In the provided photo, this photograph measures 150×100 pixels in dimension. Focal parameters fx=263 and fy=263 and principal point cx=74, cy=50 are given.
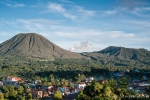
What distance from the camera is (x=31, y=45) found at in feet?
587

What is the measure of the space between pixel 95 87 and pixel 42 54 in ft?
468

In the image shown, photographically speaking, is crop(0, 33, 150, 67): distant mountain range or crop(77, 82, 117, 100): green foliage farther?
crop(0, 33, 150, 67): distant mountain range

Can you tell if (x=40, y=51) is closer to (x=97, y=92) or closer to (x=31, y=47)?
(x=31, y=47)

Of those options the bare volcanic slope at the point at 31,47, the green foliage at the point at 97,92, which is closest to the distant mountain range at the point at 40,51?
the bare volcanic slope at the point at 31,47

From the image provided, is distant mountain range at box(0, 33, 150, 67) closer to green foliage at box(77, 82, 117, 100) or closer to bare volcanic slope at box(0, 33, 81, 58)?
bare volcanic slope at box(0, 33, 81, 58)

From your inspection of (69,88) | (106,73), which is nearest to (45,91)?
(69,88)

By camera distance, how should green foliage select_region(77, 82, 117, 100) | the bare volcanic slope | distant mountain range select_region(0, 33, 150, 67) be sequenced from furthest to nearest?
the bare volcanic slope, distant mountain range select_region(0, 33, 150, 67), green foliage select_region(77, 82, 117, 100)

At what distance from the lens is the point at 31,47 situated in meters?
176

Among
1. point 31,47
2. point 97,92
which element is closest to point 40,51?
point 31,47

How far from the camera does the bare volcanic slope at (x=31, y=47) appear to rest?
162000 mm

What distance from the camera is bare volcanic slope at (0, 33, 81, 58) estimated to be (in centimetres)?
16200

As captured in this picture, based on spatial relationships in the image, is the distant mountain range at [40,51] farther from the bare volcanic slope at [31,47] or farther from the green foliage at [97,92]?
the green foliage at [97,92]

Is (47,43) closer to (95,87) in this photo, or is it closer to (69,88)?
(69,88)

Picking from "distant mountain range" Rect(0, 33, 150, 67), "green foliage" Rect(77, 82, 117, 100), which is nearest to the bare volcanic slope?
"distant mountain range" Rect(0, 33, 150, 67)
